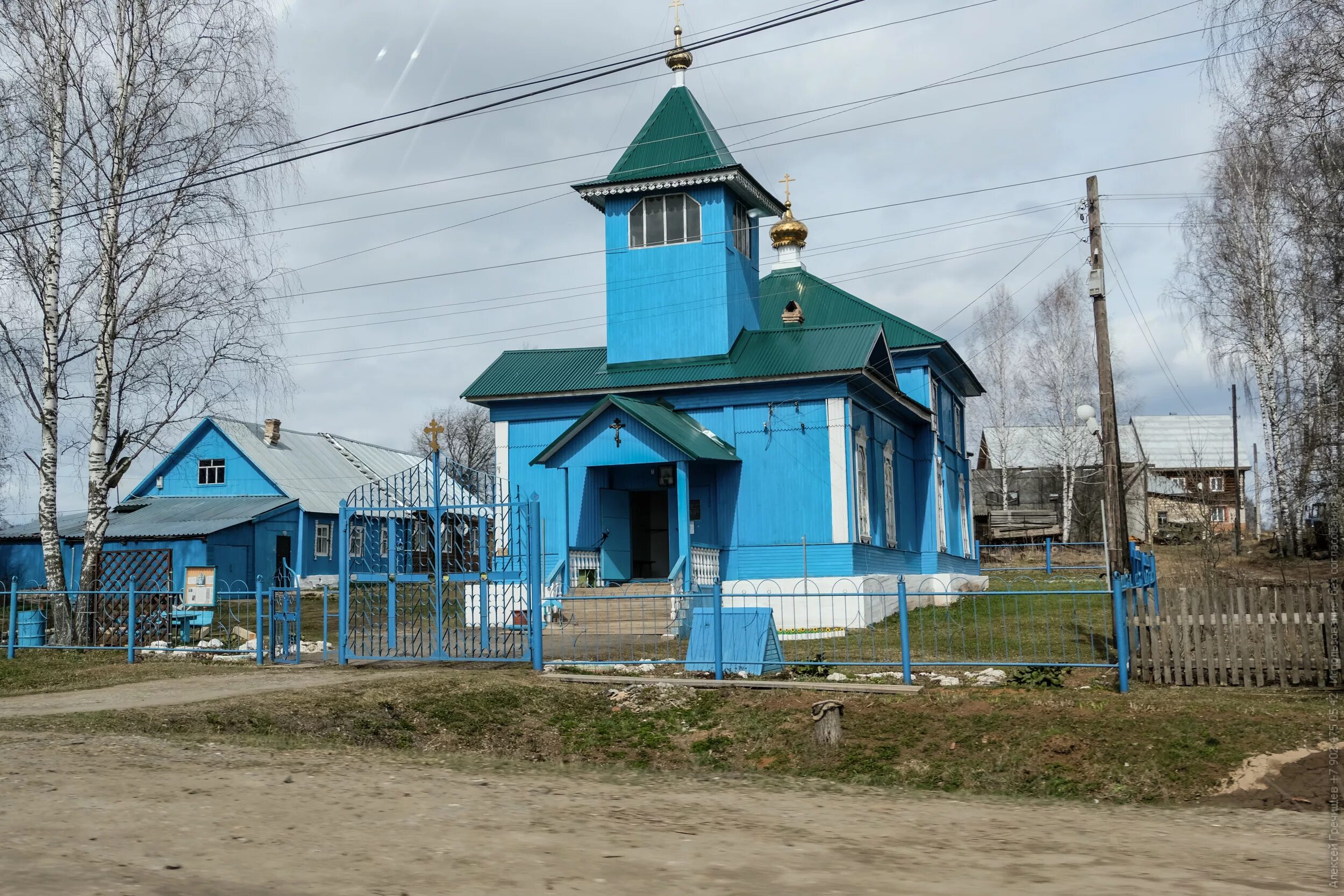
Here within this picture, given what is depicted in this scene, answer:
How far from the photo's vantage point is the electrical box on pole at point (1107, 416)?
Answer: 54.1 feet

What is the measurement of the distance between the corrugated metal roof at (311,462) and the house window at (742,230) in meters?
16.7

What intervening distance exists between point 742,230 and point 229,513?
19726 mm

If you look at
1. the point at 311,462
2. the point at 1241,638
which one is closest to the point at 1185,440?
the point at 311,462

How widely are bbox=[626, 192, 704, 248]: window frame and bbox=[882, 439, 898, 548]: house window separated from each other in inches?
237

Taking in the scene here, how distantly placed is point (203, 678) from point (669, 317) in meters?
12.4

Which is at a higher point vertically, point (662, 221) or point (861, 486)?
point (662, 221)

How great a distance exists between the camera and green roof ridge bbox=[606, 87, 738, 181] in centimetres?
2319

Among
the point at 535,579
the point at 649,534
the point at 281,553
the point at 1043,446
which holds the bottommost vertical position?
the point at 535,579

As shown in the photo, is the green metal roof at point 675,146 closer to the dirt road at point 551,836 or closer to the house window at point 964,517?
the house window at point 964,517

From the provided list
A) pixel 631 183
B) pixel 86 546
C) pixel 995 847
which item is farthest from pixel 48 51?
pixel 995 847

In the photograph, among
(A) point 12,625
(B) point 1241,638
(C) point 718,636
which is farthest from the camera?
(A) point 12,625

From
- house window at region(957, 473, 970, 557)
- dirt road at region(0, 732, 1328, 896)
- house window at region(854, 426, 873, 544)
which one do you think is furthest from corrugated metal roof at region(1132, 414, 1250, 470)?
dirt road at region(0, 732, 1328, 896)

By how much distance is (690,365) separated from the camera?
75.1ft

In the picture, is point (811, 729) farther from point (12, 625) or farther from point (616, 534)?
point (12, 625)
